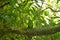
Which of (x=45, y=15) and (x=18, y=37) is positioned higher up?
(x=45, y=15)

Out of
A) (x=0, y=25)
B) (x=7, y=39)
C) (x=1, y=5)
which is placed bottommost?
(x=7, y=39)

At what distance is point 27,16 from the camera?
1.31 metres

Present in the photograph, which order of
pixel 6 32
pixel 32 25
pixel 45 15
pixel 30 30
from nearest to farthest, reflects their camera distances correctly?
pixel 30 30 < pixel 6 32 < pixel 32 25 < pixel 45 15

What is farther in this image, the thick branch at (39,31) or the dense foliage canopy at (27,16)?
the dense foliage canopy at (27,16)

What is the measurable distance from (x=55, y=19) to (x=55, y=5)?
0.44 ft

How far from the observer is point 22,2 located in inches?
52.6

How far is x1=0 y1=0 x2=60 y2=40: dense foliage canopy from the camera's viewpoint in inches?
46.6

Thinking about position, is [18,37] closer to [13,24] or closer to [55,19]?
[13,24]

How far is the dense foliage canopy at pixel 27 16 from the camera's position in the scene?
1.18 meters

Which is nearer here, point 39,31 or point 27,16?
point 39,31

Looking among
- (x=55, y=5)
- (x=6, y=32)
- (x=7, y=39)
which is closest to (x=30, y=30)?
(x=6, y=32)

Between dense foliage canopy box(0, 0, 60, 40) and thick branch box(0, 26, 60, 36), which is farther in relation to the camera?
dense foliage canopy box(0, 0, 60, 40)

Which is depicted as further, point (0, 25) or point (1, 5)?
point (1, 5)

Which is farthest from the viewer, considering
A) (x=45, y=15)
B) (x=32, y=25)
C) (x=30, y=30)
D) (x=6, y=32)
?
(x=45, y=15)
